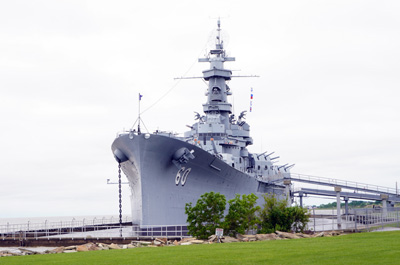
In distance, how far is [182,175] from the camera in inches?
1232

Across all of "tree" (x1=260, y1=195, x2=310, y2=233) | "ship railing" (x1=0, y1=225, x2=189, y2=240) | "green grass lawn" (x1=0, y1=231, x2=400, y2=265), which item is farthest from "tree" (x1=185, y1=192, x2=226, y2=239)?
"green grass lawn" (x1=0, y1=231, x2=400, y2=265)

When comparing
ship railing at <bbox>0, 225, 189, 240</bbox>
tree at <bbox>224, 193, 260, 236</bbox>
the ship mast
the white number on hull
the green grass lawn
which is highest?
the ship mast

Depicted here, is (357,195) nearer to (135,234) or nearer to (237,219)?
(135,234)

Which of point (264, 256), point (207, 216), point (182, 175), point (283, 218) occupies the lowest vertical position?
point (264, 256)

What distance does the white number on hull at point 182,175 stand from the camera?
101 feet

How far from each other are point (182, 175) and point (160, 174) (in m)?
1.60

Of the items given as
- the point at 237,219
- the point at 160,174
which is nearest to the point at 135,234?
the point at 160,174

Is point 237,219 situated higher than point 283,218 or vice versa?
point 237,219

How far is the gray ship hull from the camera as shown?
96.8 ft

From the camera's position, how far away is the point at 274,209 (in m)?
27.6

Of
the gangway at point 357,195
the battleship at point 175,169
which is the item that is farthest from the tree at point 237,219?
the gangway at point 357,195

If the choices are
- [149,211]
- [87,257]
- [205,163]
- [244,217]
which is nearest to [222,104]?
[205,163]

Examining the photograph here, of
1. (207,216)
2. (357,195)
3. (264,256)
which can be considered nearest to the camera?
(264,256)

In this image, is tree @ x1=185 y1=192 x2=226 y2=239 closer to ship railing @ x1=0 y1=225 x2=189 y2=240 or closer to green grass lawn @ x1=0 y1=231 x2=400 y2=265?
ship railing @ x1=0 y1=225 x2=189 y2=240
